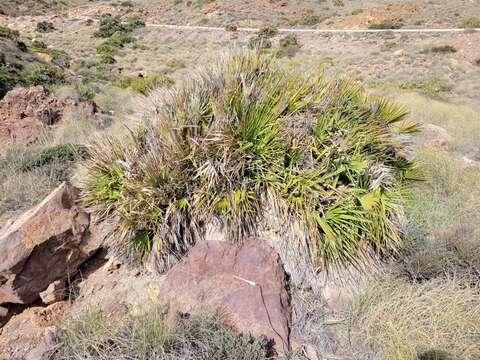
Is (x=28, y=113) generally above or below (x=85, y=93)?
above

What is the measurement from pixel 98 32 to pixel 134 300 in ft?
119

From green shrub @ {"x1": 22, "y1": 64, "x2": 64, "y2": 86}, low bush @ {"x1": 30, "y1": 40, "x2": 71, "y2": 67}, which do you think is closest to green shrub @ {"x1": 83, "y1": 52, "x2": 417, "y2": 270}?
green shrub @ {"x1": 22, "y1": 64, "x2": 64, "y2": 86}

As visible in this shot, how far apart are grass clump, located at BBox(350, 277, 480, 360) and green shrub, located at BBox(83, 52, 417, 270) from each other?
41 cm

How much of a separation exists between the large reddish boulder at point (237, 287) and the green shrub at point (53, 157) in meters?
3.06

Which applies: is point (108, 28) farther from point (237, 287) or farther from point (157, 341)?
point (157, 341)

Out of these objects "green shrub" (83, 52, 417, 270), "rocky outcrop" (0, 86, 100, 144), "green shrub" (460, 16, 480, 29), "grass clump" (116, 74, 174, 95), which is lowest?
"green shrub" (460, 16, 480, 29)

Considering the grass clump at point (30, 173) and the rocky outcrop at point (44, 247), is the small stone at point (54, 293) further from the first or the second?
the grass clump at point (30, 173)

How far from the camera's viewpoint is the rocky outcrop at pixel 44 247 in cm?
303

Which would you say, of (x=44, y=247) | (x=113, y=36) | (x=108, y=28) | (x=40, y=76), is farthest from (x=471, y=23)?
(x=44, y=247)

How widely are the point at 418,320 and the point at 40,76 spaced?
→ 487 inches

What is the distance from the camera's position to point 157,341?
240 cm

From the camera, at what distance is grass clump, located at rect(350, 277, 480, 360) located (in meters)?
2.58

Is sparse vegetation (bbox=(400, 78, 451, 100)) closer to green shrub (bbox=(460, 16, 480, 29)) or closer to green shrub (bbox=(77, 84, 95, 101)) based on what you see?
green shrub (bbox=(77, 84, 95, 101))

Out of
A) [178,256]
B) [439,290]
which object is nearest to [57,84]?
[178,256]
